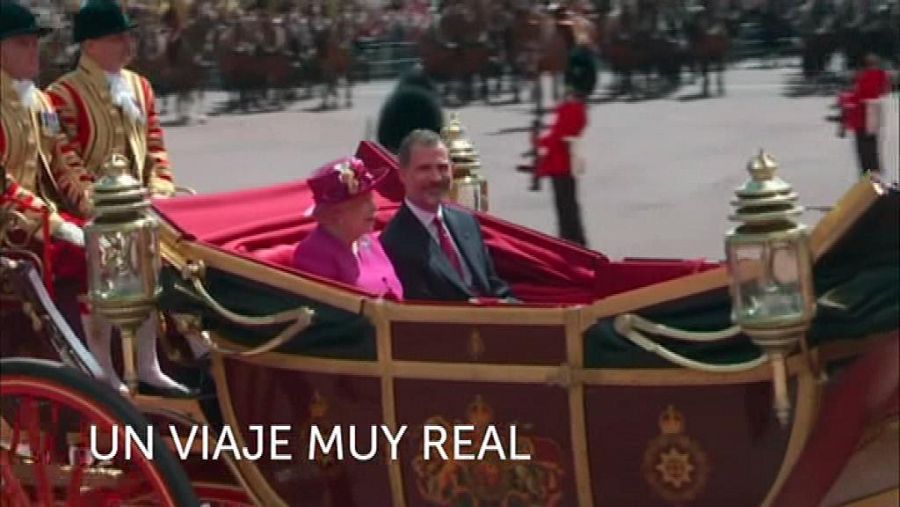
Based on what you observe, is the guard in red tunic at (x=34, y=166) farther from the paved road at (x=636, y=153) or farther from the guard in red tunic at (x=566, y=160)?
the paved road at (x=636, y=153)

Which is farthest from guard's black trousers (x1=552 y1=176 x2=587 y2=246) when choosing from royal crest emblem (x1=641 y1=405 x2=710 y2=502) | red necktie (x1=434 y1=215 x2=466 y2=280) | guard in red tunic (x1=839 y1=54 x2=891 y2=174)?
royal crest emblem (x1=641 y1=405 x2=710 y2=502)

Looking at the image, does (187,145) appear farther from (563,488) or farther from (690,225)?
(563,488)

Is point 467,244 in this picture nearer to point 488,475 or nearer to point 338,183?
point 338,183

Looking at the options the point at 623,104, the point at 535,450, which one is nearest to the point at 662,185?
the point at 623,104

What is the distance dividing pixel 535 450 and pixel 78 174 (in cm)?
178

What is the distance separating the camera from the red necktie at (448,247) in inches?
171

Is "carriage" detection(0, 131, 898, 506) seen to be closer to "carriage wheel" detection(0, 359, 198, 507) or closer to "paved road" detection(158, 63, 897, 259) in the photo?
"carriage wheel" detection(0, 359, 198, 507)

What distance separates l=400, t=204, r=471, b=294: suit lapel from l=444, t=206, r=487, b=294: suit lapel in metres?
0.15

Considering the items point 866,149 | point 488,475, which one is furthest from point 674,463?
point 866,149

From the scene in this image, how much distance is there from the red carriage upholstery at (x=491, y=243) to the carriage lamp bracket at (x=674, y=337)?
2.90ft

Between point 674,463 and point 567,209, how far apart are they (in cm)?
633

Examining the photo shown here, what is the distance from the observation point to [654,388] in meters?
3.48

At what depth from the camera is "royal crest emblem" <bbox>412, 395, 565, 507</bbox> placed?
11.9 feet

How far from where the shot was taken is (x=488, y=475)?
3.70 meters
